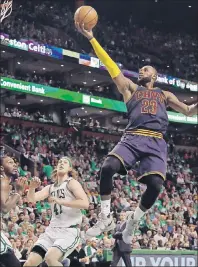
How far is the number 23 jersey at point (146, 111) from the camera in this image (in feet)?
27.2

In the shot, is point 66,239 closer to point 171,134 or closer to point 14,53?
point 14,53

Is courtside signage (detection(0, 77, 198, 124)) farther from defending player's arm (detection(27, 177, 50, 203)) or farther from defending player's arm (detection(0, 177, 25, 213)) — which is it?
defending player's arm (detection(0, 177, 25, 213))

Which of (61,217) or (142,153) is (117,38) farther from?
(142,153)

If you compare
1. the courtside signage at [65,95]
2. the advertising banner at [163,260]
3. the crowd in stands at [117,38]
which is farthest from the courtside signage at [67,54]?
the advertising banner at [163,260]

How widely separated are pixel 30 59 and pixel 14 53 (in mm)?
2606

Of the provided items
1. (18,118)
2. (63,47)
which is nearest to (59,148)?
(18,118)

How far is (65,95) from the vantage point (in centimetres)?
3216

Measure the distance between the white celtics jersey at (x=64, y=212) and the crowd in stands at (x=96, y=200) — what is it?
547 cm

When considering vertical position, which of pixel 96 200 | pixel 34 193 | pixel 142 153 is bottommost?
pixel 34 193

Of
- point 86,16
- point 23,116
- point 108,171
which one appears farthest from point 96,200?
point 86,16

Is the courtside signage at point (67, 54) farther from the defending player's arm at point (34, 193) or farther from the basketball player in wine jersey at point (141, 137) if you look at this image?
the basketball player in wine jersey at point (141, 137)

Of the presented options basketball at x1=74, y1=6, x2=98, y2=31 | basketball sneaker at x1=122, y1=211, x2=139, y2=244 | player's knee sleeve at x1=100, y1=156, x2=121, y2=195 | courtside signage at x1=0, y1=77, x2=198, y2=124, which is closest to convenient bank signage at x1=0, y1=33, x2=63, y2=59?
courtside signage at x1=0, y1=77, x2=198, y2=124

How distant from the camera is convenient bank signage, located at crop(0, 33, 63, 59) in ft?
96.6

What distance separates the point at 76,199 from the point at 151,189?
3.42 ft
